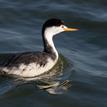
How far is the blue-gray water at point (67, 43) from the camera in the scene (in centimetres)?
1172

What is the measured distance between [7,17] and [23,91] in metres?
4.98

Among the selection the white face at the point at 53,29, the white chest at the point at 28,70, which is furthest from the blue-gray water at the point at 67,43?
the white face at the point at 53,29

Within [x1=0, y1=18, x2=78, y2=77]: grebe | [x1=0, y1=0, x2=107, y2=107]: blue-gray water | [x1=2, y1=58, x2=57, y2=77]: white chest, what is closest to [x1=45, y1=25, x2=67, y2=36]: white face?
[x1=0, y1=18, x2=78, y2=77]: grebe

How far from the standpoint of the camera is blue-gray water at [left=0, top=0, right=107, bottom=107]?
1172 centimetres

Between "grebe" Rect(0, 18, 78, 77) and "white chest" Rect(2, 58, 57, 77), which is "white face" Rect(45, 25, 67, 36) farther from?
"white chest" Rect(2, 58, 57, 77)

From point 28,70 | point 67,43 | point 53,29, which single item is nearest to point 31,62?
point 28,70

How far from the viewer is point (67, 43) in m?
14.9

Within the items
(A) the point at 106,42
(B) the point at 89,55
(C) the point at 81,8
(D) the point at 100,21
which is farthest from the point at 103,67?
(C) the point at 81,8

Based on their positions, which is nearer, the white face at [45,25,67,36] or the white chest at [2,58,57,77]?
the white chest at [2,58,57,77]

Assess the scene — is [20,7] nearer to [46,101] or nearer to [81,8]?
[81,8]

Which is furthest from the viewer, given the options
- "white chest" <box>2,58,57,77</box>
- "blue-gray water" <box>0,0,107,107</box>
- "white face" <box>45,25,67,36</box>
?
"white face" <box>45,25,67,36</box>

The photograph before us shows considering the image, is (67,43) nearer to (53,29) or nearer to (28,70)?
(53,29)

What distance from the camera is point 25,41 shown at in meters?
14.7

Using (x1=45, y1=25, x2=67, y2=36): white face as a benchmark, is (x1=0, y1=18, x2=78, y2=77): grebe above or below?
below
